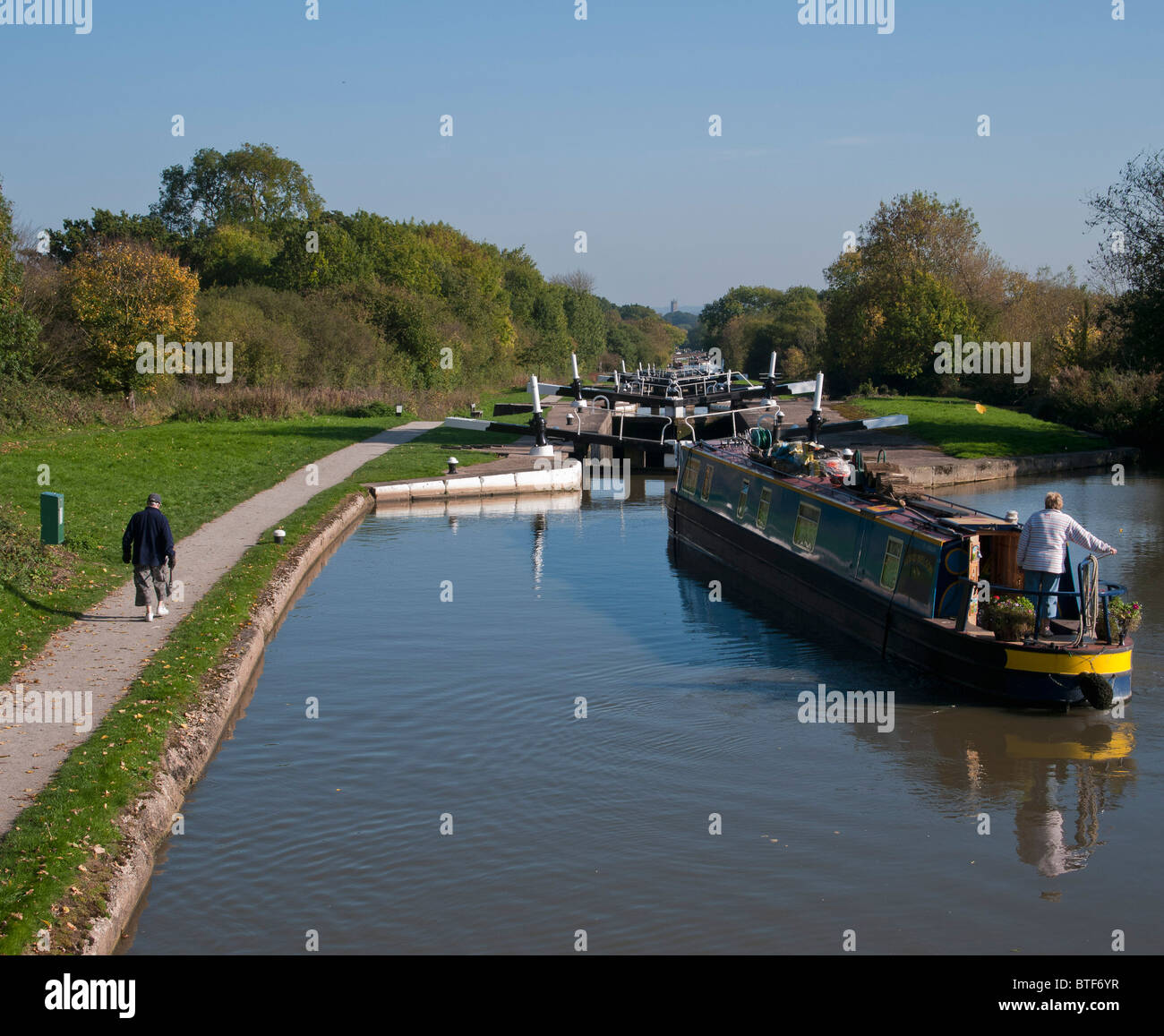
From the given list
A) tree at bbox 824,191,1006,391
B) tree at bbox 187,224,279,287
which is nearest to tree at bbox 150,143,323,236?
tree at bbox 187,224,279,287

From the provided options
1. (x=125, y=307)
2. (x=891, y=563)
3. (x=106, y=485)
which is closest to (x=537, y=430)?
(x=106, y=485)

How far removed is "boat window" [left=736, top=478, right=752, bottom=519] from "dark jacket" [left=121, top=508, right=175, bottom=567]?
925 centimetres

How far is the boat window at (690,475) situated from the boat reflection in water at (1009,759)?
316 inches

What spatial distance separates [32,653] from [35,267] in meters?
33.4

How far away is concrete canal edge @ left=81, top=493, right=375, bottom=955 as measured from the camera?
22.1ft

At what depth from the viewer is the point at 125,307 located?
35875 millimetres

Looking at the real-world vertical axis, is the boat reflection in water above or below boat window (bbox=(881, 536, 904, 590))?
below

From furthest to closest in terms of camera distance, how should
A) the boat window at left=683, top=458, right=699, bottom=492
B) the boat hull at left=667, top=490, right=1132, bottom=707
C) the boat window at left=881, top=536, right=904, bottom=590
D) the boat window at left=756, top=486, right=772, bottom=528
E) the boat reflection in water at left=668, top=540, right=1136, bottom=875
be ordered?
1. the boat window at left=683, top=458, right=699, bottom=492
2. the boat window at left=756, top=486, right=772, bottom=528
3. the boat window at left=881, top=536, right=904, bottom=590
4. the boat hull at left=667, top=490, right=1132, bottom=707
5. the boat reflection in water at left=668, top=540, right=1136, bottom=875

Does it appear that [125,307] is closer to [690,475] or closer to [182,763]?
[690,475]

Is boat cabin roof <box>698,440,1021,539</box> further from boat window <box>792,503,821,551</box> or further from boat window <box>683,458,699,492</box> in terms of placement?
boat window <box>683,458,699,492</box>

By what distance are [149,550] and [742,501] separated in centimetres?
958
